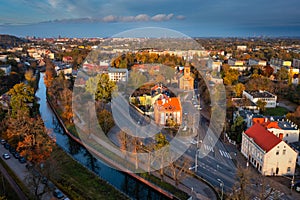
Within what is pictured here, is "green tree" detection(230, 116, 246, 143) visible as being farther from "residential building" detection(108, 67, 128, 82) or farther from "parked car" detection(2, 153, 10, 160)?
"residential building" detection(108, 67, 128, 82)

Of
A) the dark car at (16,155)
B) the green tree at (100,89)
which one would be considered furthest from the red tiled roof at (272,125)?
the green tree at (100,89)

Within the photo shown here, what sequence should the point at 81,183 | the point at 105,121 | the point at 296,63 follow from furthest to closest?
the point at 296,63, the point at 105,121, the point at 81,183

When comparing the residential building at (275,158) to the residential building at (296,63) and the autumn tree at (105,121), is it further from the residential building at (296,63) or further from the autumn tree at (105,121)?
the residential building at (296,63)

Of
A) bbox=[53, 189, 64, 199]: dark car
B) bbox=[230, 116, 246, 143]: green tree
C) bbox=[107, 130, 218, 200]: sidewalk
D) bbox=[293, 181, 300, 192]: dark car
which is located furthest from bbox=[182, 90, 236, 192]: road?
bbox=[53, 189, 64, 199]: dark car

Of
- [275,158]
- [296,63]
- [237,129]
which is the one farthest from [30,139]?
[296,63]

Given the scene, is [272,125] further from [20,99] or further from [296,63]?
[296,63]

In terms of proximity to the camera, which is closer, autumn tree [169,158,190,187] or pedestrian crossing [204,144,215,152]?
autumn tree [169,158,190,187]

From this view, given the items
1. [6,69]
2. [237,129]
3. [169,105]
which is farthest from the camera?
[6,69]

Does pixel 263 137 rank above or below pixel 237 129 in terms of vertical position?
above
